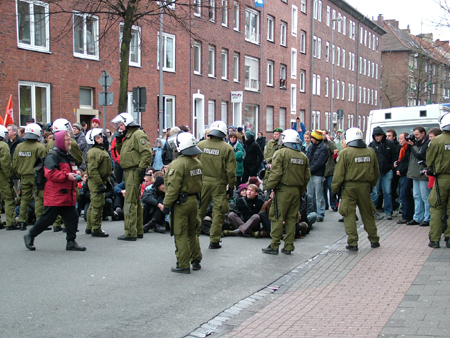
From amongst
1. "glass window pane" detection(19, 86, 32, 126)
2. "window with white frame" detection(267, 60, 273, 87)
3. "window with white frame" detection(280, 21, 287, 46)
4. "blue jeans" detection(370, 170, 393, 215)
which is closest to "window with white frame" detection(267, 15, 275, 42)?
"window with white frame" detection(267, 60, 273, 87)

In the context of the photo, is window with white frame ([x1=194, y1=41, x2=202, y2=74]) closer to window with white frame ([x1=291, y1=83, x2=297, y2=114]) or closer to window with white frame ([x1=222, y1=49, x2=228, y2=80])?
window with white frame ([x1=222, y1=49, x2=228, y2=80])

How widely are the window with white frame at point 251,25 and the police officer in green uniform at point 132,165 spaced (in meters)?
27.8

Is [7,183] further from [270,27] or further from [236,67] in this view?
[270,27]

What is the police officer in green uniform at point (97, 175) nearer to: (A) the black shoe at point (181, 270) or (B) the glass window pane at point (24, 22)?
(A) the black shoe at point (181, 270)

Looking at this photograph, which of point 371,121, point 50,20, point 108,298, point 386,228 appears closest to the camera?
point 108,298

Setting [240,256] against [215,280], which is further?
[240,256]

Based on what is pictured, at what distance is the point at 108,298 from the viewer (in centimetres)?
611

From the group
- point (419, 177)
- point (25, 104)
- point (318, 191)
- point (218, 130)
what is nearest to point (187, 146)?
point (218, 130)

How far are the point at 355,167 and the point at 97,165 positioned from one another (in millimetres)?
4409

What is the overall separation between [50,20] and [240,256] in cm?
1501

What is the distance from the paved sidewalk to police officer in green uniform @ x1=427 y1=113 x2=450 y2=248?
13.1 inches

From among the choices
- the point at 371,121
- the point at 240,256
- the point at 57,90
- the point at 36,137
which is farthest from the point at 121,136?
the point at 57,90

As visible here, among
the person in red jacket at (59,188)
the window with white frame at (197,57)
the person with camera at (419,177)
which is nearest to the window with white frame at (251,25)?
the window with white frame at (197,57)

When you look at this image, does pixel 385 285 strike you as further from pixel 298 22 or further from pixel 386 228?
pixel 298 22
